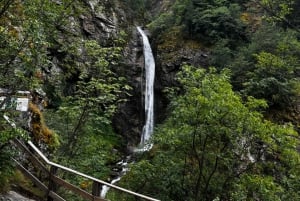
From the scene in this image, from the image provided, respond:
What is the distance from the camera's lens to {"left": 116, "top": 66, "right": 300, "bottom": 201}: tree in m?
11.3

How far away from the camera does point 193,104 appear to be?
11.9m

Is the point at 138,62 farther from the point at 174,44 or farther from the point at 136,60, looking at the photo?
the point at 174,44

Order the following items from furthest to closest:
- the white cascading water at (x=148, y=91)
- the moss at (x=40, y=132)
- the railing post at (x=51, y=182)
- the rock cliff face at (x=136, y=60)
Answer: the rock cliff face at (x=136, y=60) < the white cascading water at (x=148, y=91) < the moss at (x=40, y=132) < the railing post at (x=51, y=182)

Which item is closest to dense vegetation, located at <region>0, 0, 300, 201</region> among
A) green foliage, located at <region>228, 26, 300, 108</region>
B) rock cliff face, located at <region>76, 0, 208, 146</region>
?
green foliage, located at <region>228, 26, 300, 108</region>

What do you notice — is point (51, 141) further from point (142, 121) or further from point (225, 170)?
point (142, 121)

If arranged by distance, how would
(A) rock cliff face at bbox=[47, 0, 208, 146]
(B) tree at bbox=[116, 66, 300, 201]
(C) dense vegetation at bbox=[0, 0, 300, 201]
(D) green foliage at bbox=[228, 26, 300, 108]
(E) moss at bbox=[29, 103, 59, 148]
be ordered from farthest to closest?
(A) rock cliff face at bbox=[47, 0, 208, 146] → (D) green foliage at bbox=[228, 26, 300, 108] → (B) tree at bbox=[116, 66, 300, 201] → (C) dense vegetation at bbox=[0, 0, 300, 201] → (E) moss at bbox=[29, 103, 59, 148]

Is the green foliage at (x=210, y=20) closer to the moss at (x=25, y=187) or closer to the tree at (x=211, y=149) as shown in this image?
the tree at (x=211, y=149)

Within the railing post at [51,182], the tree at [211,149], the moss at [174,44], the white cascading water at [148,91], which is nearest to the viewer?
the railing post at [51,182]

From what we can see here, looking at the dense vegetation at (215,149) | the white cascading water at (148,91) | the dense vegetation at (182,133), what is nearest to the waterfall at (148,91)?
the white cascading water at (148,91)

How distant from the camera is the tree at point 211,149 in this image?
444 inches

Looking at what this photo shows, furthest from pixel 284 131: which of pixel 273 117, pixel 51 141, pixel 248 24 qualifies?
pixel 248 24

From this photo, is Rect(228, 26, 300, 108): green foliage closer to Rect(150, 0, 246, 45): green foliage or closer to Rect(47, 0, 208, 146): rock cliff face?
Rect(150, 0, 246, 45): green foliage

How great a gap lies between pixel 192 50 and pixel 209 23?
2337 mm

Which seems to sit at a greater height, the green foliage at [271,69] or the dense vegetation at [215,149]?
the green foliage at [271,69]
